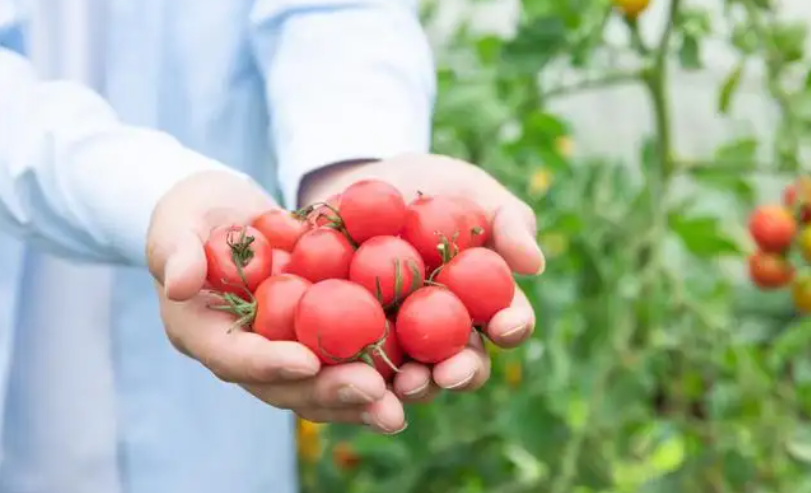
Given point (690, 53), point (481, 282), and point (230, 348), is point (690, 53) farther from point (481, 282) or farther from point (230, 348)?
point (230, 348)

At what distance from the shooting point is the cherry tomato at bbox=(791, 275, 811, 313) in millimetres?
1512

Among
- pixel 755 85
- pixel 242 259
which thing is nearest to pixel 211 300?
pixel 242 259

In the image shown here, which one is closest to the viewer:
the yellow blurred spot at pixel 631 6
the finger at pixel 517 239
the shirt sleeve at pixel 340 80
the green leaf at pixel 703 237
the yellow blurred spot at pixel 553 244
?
the finger at pixel 517 239

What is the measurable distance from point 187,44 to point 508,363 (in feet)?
2.14

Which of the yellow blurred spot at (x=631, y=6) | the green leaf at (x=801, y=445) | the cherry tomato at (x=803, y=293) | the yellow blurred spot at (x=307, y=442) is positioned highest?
the yellow blurred spot at (x=631, y=6)

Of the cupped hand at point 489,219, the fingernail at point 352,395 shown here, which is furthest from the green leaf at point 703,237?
the fingernail at point 352,395

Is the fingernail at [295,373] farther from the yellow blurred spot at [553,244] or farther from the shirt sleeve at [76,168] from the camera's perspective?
the yellow blurred spot at [553,244]

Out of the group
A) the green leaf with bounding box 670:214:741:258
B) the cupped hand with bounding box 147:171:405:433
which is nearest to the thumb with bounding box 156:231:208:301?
the cupped hand with bounding box 147:171:405:433

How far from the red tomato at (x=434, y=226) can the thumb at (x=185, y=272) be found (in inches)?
5.8

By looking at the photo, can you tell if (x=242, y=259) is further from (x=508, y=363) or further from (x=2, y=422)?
(x=508, y=363)

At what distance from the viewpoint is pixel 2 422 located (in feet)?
3.23

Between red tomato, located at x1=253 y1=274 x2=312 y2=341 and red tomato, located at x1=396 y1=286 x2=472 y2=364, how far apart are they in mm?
62

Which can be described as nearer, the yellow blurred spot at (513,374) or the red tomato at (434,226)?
the red tomato at (434,226)

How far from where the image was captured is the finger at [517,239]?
0.80 meters
